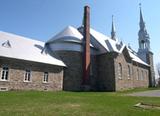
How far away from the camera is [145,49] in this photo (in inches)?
2112

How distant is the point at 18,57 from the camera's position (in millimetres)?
22125

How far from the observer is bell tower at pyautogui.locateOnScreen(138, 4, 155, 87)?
52.4 metres

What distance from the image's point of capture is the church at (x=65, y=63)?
73.7 ft

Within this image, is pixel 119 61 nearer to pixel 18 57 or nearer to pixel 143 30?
A: pixel 18 57

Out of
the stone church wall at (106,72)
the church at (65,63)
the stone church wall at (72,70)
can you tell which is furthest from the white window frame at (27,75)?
the stone church wall at (106,72)

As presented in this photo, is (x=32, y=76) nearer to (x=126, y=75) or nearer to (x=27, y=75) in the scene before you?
(x=27, y=75)

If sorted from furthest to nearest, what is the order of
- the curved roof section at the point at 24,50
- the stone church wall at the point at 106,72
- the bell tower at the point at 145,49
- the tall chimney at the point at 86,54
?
the bell tower at the point at 145,49
the stone church wall at the point at 106,72
the tall chimney at the point at 86,54
the curved roof section at the point at 24,50

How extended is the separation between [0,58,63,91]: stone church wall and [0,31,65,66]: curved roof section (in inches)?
23.9

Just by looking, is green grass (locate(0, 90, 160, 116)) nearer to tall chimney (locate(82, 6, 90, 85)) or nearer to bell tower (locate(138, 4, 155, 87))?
Answer: tall chimney (locate(82, 6, 90, 85))

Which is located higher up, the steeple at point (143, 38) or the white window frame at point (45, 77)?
the steeple at point (143, 38)

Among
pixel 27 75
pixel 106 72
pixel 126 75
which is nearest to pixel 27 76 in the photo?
pixel 27 75

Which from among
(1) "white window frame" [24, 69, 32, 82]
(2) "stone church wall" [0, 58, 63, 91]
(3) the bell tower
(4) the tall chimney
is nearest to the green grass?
(2) "stone church wall" [0, 58, 63, 91]

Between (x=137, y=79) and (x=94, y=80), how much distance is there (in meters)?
→ 15.1

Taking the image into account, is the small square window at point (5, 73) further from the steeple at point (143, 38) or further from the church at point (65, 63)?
the steeple at point (143, 38)
